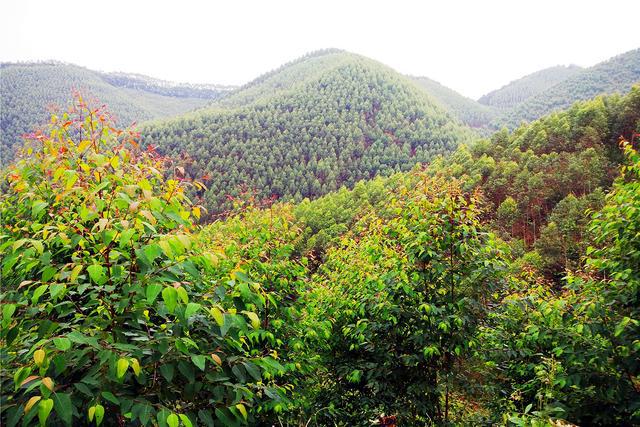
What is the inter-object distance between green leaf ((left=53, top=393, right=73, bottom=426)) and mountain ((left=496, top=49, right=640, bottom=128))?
5780 inches

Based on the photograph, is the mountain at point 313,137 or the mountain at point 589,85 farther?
the mountain at point 589,85

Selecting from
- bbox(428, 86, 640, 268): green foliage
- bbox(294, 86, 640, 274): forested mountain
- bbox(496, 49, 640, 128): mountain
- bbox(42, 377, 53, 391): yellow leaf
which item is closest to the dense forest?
bbox(42, 377, 53, 391): yellow leaf

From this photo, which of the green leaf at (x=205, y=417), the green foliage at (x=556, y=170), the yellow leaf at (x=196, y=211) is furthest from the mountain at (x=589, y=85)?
the green leaf at (x=205, y=417)

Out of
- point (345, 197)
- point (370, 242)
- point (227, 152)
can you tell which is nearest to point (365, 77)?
point (227, 152)

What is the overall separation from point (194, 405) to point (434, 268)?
10.9 ft

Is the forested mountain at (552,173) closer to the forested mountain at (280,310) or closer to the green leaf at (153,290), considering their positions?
the forested mountain at (280,310)

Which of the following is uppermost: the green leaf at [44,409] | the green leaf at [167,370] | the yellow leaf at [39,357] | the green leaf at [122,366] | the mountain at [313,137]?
the yellow leaf at [39,357]

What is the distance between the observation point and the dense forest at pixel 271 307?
205 centimetres

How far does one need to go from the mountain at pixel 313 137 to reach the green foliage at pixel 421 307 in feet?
255

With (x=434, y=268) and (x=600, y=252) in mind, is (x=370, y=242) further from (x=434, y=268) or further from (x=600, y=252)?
(x=600, y=252)

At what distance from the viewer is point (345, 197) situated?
182ft

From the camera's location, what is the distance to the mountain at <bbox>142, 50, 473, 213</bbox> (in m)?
105

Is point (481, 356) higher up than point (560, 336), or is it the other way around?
point (560, 336)

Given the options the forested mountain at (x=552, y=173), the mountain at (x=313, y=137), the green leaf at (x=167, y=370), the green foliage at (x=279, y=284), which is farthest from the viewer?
the mountain at (x=313, y=137)
